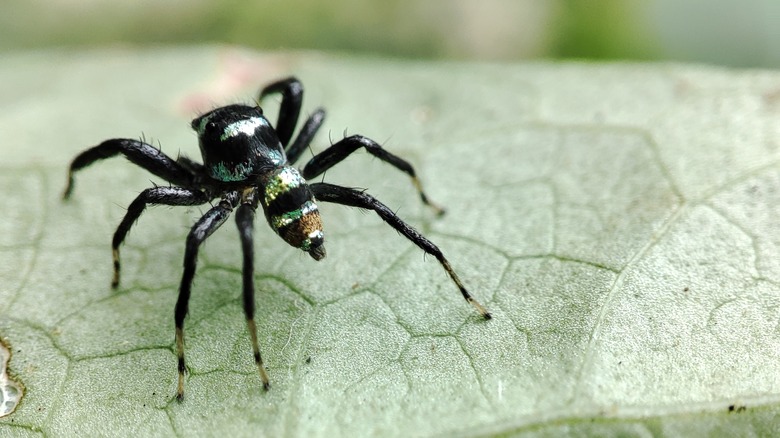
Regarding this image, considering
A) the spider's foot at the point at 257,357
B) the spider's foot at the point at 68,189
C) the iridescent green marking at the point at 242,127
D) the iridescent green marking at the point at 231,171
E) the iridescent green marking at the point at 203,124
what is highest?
the iridescent green marking at the point at 242,127

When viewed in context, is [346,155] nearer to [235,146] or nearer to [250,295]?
[235,146]

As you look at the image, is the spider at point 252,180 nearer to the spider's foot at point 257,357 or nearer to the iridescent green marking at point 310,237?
the iridescent green marking at point 310,237

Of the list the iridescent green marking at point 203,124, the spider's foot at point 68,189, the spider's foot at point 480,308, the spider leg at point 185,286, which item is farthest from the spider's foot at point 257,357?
the spider's foot at point 68,189

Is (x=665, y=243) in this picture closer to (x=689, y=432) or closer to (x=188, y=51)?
(x=689, y=432)

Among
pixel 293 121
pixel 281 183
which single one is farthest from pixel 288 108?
pixel 281 183

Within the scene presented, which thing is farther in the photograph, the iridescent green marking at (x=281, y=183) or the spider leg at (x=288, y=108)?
the spider leg at (x=288, y=108)

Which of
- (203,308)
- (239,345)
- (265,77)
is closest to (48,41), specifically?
(265,77)

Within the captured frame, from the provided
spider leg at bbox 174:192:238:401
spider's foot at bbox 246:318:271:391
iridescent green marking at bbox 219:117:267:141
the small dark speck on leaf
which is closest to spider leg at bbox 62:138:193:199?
iridescent green marking at bbox 219:117:267:141
